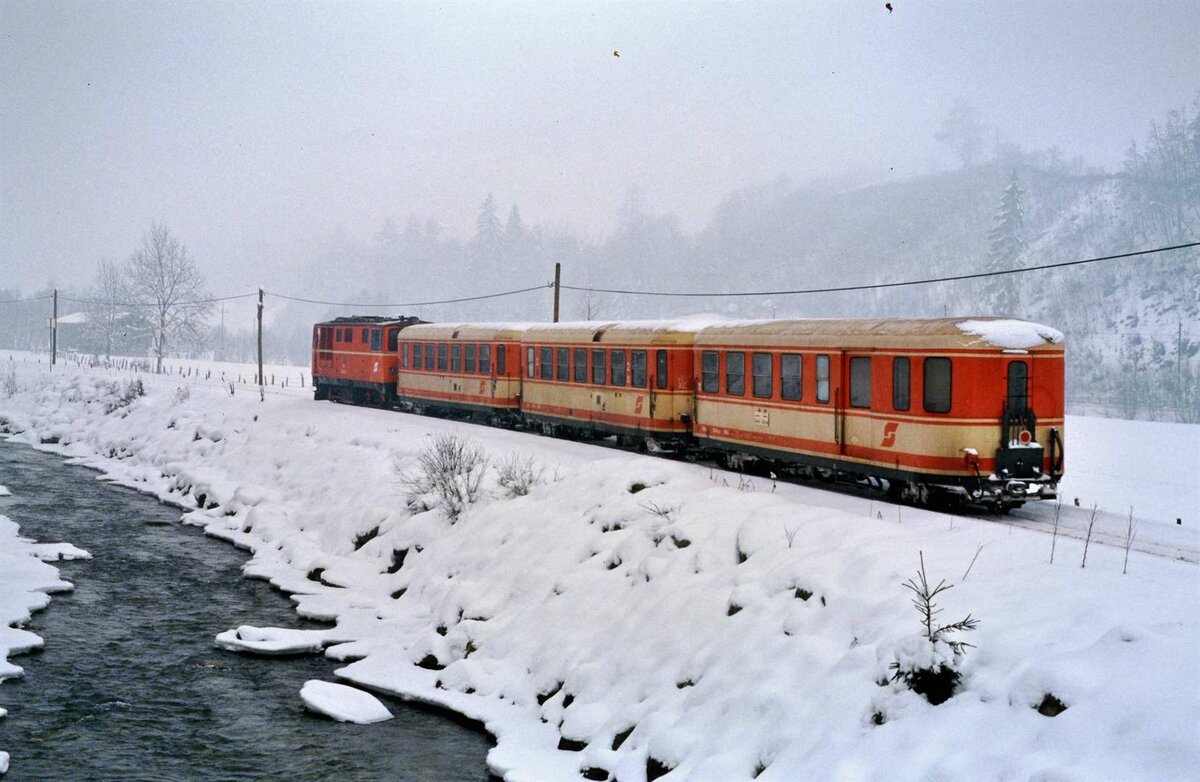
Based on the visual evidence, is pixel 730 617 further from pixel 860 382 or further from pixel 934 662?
pixel 860 382

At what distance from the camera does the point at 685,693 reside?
34.8 feet

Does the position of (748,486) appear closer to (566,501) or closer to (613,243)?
(566,501)

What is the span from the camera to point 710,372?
2147 cm

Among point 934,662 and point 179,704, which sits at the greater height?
point 934,662

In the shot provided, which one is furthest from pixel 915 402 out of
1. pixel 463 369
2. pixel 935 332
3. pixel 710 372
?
pixel 463 369

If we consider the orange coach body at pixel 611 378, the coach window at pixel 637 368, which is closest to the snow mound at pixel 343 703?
the orange coach body at pixel 611 378

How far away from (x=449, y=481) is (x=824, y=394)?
757 centimetres

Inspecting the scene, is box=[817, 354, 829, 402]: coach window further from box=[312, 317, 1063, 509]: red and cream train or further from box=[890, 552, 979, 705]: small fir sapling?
box=[890, 552, 979, 705]: small fir sapling

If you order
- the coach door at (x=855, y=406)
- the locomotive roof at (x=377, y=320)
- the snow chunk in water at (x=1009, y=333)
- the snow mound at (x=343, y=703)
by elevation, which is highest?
the locomotive roof at (x=377, y=320)

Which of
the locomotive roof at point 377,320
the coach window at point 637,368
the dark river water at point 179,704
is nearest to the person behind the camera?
the dark river water at point 179,704

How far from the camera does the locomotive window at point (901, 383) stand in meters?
16.1

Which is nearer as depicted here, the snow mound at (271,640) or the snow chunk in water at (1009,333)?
the snow mound at (271,640)

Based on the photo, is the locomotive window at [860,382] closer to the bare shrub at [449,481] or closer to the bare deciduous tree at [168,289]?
the bare shrub at [449,481]

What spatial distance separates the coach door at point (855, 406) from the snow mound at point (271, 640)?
372 inches
